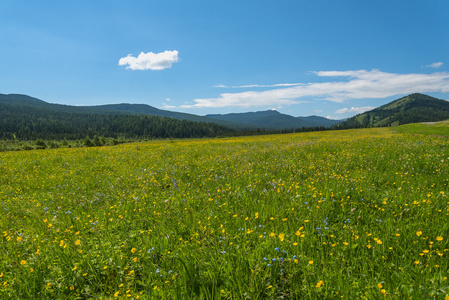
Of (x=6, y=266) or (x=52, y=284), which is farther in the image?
(x=6, y=266)

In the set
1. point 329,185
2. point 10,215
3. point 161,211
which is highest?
point 329,185

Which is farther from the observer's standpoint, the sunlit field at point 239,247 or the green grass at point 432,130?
the green grass at point 432,130

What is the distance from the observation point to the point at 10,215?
20.2 ft

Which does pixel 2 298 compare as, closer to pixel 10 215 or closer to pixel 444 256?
pixel 10 215

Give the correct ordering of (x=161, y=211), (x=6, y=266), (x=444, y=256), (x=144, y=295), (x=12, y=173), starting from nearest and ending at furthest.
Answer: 1. (x=144, y=295)
2. (x=444, y=256)
3. (x=6, y=266)
4. (x=161, y=211)
5. (x=12, y=173)

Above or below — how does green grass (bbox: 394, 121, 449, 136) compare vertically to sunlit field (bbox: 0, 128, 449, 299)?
above

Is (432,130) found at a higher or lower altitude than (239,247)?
higher

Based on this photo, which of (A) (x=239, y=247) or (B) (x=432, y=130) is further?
(B) (x=432, y=130)

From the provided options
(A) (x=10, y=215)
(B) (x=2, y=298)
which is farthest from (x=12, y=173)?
(B) (x=2, y=298)

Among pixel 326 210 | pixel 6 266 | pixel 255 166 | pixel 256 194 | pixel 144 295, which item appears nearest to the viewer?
pixel 144 295

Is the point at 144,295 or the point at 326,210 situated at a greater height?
the point at 326,210

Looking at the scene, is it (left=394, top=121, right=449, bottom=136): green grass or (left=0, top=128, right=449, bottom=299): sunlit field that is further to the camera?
(left=394, top=121, right=449, bottom=136): green grass

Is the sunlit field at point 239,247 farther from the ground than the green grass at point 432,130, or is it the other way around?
the green grass at point 432,130

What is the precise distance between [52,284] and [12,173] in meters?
12.6
